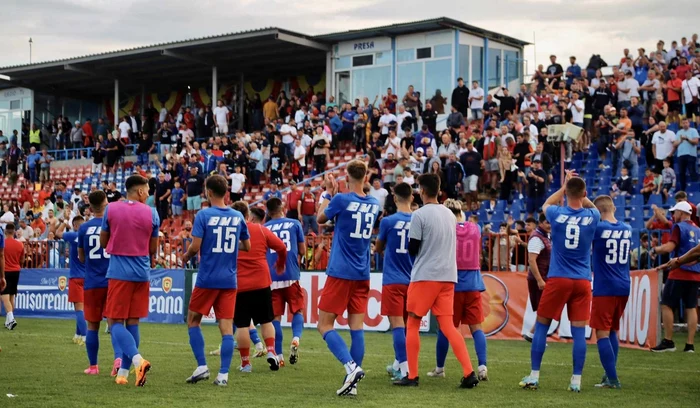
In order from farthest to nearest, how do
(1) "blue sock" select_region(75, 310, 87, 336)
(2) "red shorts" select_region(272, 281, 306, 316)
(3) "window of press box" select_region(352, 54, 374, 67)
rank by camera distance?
(3) "window of press box" select_region(352, 54, 374, 67), (1) "blue sock" select_region(75, 310, 87, 336), (2) "red shorts" select_region(272, 281, 306, 316)

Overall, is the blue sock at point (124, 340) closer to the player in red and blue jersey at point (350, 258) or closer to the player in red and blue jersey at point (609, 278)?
the player in red and blue jersey at point (350, 258)

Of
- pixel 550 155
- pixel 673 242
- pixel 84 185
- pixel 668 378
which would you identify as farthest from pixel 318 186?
pixel 668 378

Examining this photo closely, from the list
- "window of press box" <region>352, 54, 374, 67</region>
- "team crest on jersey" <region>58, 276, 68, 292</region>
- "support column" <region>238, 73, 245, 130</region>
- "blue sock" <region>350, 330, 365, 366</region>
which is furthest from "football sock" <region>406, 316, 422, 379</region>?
"support column" <region>238, 73, 245, 130</region>

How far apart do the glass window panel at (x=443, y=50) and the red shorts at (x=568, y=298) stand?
26.2m

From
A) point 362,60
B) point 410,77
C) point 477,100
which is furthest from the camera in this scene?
point 362,60

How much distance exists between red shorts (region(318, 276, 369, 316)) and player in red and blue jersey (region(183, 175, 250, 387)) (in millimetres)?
1036

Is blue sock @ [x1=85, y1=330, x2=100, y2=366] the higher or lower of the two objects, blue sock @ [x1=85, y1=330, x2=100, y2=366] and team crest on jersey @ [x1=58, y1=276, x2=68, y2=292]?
the higher

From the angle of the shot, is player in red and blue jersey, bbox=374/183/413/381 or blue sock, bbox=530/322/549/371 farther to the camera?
player in red and blue jersey, bbox=374/183/413/381

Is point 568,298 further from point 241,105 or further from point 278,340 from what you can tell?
point 241,105

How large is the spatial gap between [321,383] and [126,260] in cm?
245

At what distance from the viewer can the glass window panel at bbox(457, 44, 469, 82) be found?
117 feet

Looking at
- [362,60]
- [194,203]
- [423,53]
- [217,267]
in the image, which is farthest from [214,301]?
[362,60]

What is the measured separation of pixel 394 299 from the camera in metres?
11.3

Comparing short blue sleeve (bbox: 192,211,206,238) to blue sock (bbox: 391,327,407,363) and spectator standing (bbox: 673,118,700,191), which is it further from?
spectator standing (bbox: 673,118,700,191)
